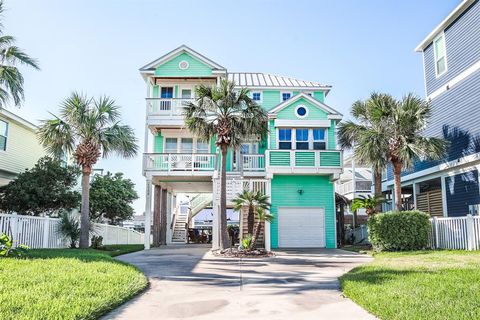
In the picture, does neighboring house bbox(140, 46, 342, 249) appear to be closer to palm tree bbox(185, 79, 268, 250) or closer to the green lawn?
palm tree bbox(185, 79, 268, 250)

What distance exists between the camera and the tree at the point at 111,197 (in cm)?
2944

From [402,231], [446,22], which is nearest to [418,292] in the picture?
[402,231]

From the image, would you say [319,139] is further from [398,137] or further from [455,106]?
[455,106]

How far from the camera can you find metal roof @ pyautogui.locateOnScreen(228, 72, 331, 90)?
25078 millimetres

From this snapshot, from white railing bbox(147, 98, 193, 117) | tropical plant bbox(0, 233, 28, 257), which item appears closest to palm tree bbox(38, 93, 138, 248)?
A: white railing bbox(147, 98, 193, 117)

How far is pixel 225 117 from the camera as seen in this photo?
17.4 metres

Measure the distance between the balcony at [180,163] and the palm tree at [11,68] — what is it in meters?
8.00

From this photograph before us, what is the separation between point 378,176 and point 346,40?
822cm

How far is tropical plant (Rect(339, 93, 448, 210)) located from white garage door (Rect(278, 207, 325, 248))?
4.94m

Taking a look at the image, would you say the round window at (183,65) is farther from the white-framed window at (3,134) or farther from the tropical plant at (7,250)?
the tropical plant at (7,250)

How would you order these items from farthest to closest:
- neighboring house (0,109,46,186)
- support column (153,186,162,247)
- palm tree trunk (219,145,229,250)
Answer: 1. support column (153,186,162,247)
2. neighboring house (0,109,46,186)
3. palm tree trunk (219,145,229,250)

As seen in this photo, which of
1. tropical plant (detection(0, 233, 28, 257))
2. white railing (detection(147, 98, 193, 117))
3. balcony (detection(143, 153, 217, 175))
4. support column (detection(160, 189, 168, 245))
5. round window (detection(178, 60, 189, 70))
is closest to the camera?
tropical plant (detection(0, 233, 28, 257))

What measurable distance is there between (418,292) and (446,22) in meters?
16.6

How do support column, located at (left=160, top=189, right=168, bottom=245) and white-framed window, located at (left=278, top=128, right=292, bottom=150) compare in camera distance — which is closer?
white-framed window, located at (left=278, top=128, right=292, bottom=150)
